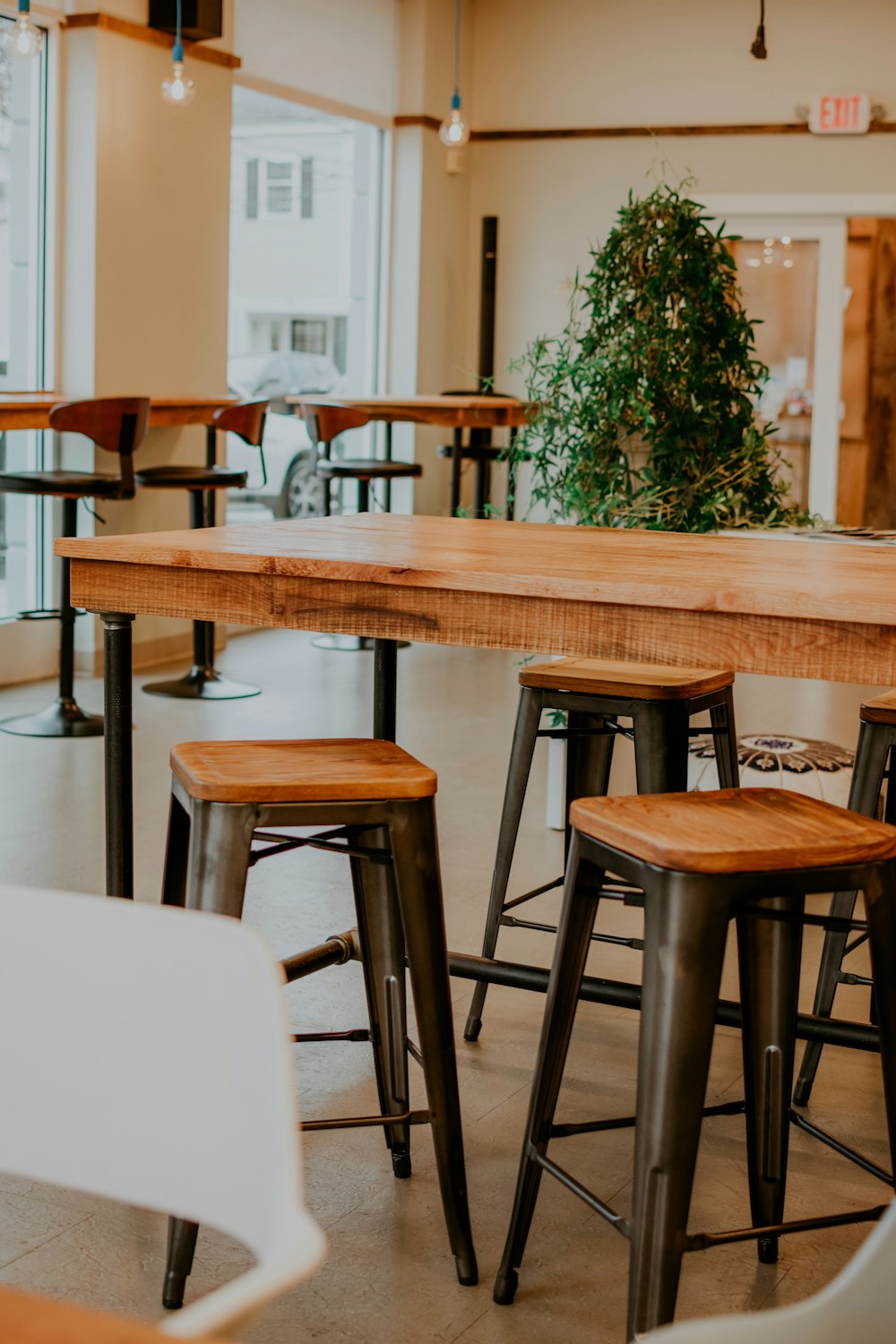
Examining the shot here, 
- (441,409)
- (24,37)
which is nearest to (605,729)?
(24,37)

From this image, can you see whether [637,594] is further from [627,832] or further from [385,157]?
[385,157]

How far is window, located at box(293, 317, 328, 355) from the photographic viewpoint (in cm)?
862

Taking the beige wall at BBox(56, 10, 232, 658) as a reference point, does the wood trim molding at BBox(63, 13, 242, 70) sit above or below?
above

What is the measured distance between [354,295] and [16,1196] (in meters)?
7.22

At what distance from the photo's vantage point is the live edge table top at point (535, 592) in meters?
1.79

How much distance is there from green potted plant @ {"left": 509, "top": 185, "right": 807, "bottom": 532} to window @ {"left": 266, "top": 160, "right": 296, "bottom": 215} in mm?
4381

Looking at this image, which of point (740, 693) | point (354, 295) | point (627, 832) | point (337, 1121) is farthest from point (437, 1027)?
point (354, 295)

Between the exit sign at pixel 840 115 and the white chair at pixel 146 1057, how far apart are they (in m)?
8.42

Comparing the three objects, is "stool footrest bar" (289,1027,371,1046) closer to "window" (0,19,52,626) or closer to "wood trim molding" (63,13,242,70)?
"window" (0,19,52,626)

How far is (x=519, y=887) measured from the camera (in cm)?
360

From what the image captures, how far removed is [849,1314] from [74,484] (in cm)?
448

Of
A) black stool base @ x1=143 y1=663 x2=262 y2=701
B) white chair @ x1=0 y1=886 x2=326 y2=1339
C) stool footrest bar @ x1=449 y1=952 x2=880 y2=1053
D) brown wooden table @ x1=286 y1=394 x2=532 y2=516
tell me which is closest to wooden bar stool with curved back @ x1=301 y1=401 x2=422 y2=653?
brown wooden table @ x1=286 y1=394 x2=532 y2=516

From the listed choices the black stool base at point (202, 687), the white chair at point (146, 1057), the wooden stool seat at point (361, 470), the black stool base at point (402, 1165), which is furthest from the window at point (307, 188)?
the white chair at point (146, 1057)

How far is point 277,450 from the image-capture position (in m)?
8.35
